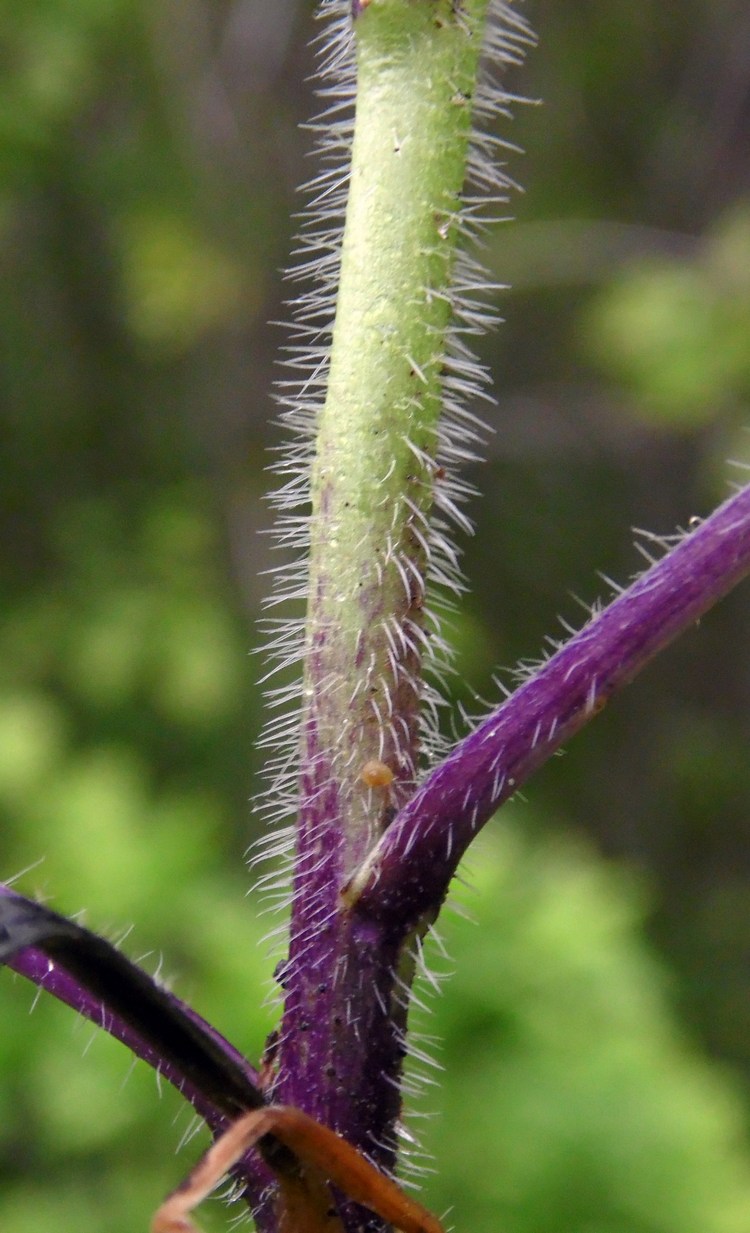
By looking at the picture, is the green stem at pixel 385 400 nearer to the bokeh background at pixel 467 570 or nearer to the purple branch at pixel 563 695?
the purple branch at pixel 563 695

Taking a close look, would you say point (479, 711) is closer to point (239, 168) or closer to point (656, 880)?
point (656, 880)

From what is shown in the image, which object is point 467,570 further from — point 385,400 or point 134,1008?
point 134,1008

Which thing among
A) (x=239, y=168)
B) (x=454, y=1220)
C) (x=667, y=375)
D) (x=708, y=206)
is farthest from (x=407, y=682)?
(x=708, y=206)

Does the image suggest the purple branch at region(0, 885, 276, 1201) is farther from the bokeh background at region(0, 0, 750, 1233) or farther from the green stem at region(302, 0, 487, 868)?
the bokeh background at region(0, 0, 750, 1233)

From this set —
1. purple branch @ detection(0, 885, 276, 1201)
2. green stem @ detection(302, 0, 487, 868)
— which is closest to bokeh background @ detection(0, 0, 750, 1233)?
green stem @ detection(302, 0, 487, 868)

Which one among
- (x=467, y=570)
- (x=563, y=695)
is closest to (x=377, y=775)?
(x=563, y=695)
